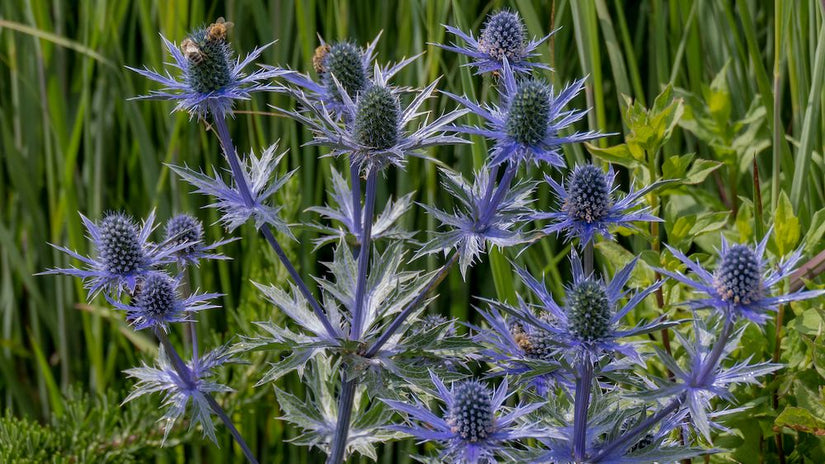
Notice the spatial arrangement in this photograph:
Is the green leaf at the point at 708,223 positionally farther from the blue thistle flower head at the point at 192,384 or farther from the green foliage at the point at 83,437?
the green foliage at the point at 83,437

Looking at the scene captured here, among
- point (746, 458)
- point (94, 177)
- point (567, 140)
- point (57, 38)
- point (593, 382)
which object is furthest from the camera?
point (94, 177)

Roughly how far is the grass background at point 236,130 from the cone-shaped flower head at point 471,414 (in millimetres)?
929

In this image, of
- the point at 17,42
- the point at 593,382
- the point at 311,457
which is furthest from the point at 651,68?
the point at 17,42

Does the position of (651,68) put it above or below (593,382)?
above

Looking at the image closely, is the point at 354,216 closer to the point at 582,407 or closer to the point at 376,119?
the point at 376,119

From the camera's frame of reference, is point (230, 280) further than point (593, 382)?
Yes

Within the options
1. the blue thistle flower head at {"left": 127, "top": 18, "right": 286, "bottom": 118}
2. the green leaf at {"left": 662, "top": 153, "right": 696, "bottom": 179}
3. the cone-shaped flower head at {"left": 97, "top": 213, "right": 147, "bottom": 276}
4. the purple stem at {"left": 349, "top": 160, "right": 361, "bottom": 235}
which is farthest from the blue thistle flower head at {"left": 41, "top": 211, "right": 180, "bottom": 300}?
the green leaf at {"left": 662, "top": 153, "right": 696, "bottom": 179}

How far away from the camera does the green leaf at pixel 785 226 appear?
188cm

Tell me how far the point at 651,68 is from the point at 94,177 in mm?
1810

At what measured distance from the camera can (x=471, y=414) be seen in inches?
55.3

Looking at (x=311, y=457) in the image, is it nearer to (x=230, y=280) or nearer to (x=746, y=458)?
(x=230, y=280)

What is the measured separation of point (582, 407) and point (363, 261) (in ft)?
1.57

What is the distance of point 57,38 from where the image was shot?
267 centimetres

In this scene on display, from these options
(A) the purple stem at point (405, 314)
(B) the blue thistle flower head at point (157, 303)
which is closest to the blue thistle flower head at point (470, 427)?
(A) the purple stem at point (405, 314)
